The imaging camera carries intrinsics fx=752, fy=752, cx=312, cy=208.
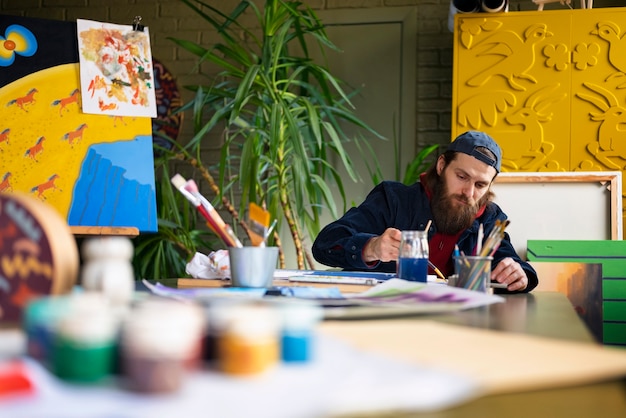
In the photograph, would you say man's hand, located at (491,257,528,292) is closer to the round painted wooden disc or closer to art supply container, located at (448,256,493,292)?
art supply container, located at (448,256,493,292)

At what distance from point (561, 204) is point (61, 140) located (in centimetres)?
205

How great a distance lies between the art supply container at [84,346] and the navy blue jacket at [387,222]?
1.62m

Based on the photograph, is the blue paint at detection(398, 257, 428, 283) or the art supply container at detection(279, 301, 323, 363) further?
the blue paint at detection(398, 257, 428, 283)

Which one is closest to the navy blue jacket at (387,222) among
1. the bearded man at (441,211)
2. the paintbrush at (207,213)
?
the bearded man at (441,211)

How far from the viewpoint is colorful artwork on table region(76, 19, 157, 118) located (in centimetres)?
302

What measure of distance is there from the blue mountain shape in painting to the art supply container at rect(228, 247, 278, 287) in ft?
6.38

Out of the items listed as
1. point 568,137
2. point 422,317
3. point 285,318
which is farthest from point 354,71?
point 285,318

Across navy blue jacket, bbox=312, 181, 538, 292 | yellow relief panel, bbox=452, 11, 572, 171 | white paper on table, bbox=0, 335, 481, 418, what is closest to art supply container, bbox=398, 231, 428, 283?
navy blue jacket, bbox=312, 181, 538, 292

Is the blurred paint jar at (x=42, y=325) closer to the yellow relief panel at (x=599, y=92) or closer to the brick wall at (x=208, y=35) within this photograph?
the yellow relief panel at (x=599, y=92)

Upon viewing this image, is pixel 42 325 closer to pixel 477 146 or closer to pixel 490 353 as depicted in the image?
pixel 490 353

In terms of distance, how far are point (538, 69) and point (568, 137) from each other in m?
0.34

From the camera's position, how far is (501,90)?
11.5ft

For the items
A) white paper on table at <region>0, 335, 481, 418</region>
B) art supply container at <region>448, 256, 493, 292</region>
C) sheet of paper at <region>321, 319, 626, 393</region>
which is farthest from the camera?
art supply container at <region>448, 256, 493, 292</region>

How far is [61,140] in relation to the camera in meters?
2.93
